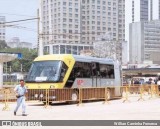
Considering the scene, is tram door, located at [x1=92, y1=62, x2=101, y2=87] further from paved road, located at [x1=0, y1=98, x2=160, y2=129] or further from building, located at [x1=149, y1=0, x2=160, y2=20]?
building, located at [x1=149, y1=0, x2=160, y2=20]

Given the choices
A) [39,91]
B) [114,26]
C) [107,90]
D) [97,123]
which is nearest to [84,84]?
[107,90]

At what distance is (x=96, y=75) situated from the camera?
32.1 m

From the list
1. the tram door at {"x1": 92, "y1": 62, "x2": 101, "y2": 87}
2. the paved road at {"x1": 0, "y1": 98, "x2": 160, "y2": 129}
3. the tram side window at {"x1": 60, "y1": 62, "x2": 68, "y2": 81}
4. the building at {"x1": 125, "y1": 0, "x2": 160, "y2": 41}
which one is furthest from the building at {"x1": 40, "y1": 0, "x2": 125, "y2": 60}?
the paved road at {"x1": 0, "y1": 98, "x2": 160, "y2": 129}

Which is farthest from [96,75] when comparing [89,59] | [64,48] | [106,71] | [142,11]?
[142,11]

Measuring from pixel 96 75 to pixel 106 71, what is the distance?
2.13 m

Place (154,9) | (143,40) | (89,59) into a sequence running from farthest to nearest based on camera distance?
(154,9) → (143,40) → (89,59)

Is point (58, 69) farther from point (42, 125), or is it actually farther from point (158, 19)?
point (158, 19)

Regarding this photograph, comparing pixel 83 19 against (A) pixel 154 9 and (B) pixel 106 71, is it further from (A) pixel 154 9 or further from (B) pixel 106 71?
(B) pixel 106 71

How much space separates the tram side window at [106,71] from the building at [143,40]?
4621 inches

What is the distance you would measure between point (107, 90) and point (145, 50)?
432ft

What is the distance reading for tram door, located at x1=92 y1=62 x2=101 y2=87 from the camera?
104ft

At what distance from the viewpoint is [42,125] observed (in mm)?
15266

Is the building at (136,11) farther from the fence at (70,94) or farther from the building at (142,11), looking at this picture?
the fence at (70,94)

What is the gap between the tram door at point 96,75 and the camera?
3167 centimetres
